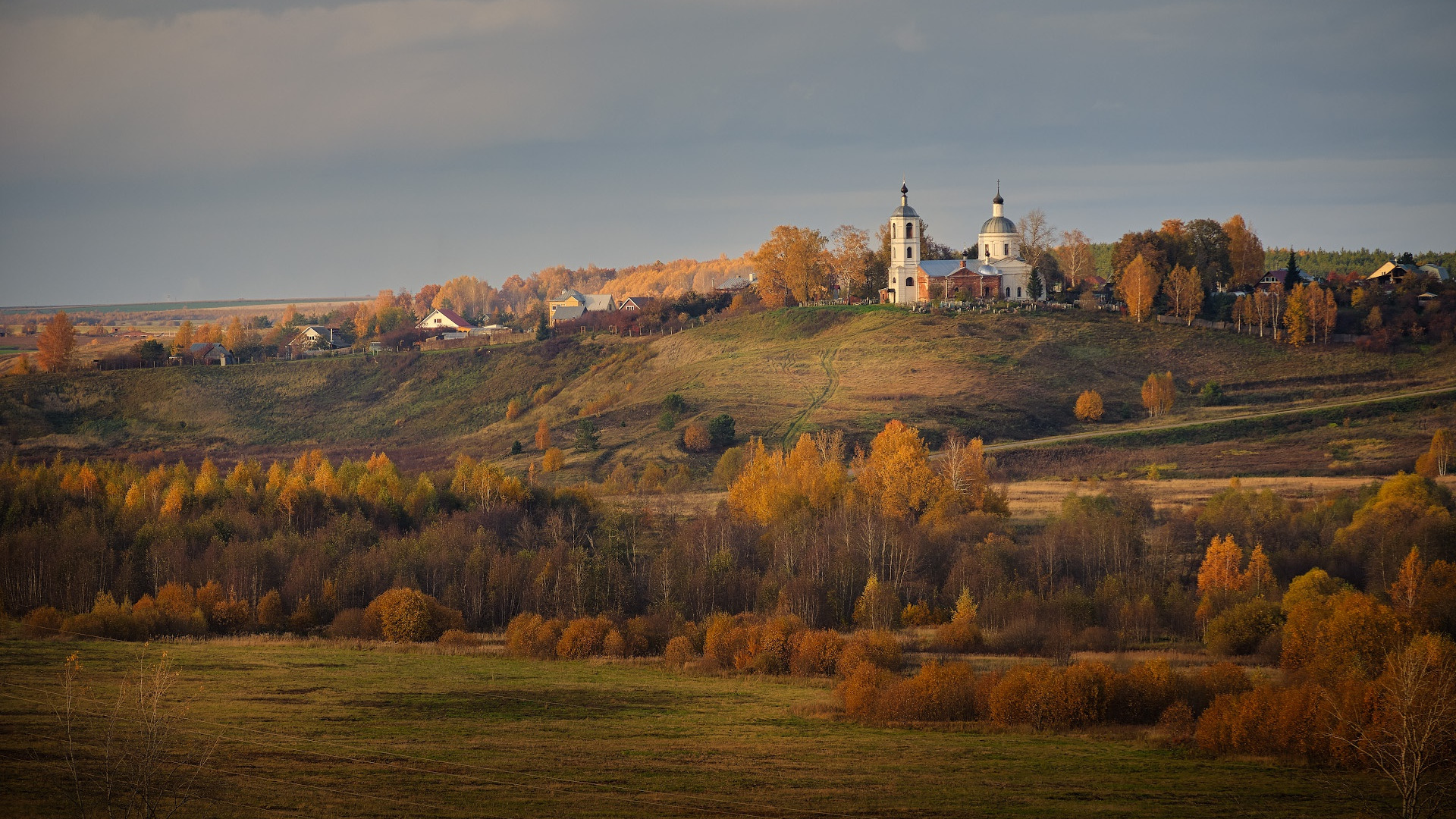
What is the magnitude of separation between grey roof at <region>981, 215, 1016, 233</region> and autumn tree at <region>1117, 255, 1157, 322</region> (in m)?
14.4

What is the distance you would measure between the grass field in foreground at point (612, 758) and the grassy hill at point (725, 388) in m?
38.5

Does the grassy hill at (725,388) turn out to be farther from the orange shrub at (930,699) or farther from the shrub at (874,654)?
the orange shrub at (930,699)

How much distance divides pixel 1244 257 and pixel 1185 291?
55.7ft

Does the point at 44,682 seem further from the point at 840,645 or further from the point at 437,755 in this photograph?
the point at 840,645

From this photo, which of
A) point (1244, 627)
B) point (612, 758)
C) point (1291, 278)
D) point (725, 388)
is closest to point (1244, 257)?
point (1291, 278)

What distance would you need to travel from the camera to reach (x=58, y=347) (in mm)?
120250

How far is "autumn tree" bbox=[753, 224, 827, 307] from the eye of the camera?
125750 millimetres

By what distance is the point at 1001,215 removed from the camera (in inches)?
4906

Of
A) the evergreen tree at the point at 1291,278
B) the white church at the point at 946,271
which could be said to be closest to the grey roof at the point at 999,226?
the white church at the point at 946,271

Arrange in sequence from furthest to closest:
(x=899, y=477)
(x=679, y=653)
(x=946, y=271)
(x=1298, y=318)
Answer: (x=946, y=271) < (x=1298, y=318) < (x=899, y=477) < (x=679, y=653)

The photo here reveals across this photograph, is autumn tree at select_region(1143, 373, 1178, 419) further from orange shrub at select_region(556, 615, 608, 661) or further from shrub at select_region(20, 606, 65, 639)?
shrub at select_region(20, 606, 65, 639)

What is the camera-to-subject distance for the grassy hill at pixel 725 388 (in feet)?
303

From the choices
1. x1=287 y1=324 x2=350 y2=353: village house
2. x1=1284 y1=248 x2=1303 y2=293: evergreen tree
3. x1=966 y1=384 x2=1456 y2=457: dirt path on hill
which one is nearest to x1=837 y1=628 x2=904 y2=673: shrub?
x1=966 y1=384 x2=1456 y2=457: dirt path on hill

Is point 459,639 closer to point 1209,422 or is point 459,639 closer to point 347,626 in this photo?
point 347,626
